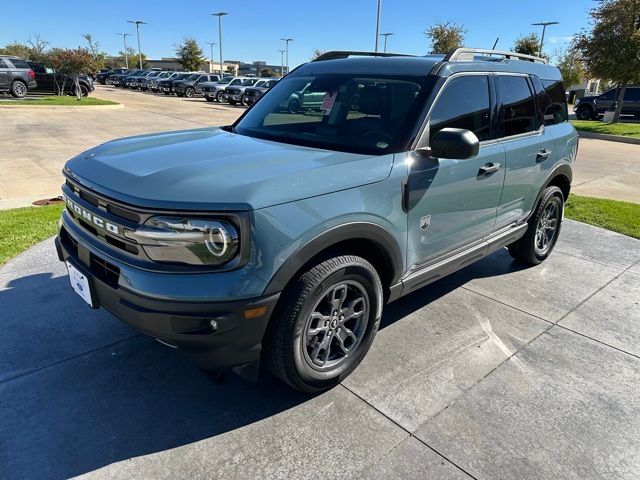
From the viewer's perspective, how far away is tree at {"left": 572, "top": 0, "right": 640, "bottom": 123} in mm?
18828

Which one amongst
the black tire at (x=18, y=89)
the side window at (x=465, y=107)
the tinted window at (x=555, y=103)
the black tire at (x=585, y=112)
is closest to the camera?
the side window at (x=465, y=107)

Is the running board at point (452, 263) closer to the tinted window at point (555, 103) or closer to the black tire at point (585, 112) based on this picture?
the tinted window at point (555, 103)

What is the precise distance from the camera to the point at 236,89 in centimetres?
2811

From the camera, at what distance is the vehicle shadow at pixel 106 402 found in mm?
2373

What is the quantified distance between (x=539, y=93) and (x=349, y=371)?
311 centimetres

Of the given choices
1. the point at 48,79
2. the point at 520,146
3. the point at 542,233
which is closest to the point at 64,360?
the point at 520,146

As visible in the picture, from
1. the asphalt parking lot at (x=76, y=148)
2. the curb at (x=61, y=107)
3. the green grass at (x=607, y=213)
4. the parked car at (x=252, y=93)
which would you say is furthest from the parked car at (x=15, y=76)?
the green grass at (x=607, y=213)

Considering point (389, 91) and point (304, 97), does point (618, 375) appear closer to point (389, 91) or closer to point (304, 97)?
point (389, 91)

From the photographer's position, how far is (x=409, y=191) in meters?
2.90

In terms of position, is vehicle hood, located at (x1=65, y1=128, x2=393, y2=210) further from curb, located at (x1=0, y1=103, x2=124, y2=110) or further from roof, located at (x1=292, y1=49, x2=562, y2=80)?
curb, located at (x1=0, y1=103, x2=124, y2=110)

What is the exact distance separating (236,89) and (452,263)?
1057 inches

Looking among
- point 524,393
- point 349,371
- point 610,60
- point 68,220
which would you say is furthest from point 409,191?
point 610,60

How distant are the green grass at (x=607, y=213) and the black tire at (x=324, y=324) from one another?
486cm

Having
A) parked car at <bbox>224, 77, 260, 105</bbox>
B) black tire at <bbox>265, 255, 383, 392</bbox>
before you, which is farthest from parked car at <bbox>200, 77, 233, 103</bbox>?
black tire at <bbox>265, 255, 383, 392</bbox>
